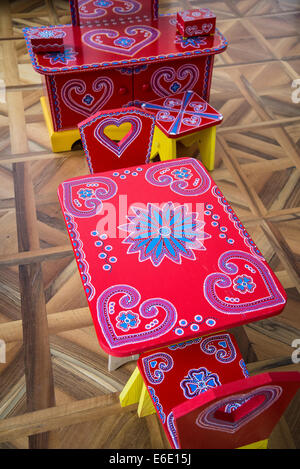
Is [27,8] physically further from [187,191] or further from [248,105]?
[187,191]

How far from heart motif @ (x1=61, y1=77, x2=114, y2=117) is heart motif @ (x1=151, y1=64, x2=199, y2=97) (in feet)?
1.00

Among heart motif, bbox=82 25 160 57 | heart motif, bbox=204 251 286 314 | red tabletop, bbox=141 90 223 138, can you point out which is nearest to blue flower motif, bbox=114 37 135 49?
heart motif, bbox=82 25 160 57

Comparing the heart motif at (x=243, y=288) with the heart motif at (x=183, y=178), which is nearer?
the heart motif at (x=243, y=288)

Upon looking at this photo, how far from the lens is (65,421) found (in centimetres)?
210

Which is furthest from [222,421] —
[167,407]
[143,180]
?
[143,180]

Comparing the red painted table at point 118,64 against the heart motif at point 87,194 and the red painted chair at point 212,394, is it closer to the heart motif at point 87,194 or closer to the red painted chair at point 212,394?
the heart motif at point 87,194

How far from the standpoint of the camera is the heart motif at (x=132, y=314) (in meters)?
1.61

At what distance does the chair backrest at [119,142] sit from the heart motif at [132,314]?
0.87 m

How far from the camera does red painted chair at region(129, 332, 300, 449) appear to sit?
51.7 inches

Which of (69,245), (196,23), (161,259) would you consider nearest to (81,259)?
(161,259)

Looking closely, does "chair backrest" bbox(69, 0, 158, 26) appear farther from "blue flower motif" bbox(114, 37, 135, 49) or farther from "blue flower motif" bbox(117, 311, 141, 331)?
"blue flower motif" bbox(117, 311, 141, 331)

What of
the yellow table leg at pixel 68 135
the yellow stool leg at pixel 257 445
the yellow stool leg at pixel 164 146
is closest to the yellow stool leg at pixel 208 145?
the yellow stool leg at pixel 164 146

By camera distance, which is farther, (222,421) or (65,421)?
(65,421)
